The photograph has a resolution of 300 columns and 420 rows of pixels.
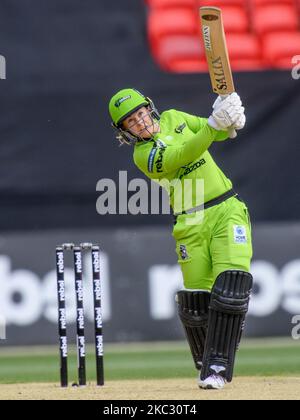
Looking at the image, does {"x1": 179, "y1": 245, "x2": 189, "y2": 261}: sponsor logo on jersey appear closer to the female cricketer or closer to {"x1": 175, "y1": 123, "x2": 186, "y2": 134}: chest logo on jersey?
the female cricketer

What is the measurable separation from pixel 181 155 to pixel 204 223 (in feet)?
1.52

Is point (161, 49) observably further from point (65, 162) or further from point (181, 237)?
point (181, 237)

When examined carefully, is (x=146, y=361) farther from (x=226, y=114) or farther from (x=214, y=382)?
(x=226, y=114)

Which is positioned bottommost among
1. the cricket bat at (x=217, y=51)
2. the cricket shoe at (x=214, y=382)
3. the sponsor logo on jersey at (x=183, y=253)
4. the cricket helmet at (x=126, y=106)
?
the cricket shoe at (x=214, y=382)

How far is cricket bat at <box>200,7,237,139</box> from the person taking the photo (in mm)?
5887

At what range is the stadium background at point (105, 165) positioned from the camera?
33.3 feet

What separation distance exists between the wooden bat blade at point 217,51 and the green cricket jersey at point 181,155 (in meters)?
0.24

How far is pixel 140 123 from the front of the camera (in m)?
6.25

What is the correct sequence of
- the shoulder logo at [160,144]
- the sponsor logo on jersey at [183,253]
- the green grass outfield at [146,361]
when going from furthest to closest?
the green grass outfield at [146,361] < the sponsor logo on jersey at [183,253] < the shoulder logo at [160,144]

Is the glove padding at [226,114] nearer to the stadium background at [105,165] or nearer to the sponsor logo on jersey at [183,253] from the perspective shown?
the sponsor logo on jersey at [183,253]

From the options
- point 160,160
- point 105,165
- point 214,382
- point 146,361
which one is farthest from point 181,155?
point 105,165

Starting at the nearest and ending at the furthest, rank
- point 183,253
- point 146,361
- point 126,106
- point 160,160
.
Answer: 1. point 160,160
2. point 126,106
3. point 183,253
4. point 146,361

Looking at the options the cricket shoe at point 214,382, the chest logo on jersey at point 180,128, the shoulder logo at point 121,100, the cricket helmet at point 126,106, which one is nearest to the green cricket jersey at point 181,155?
the chest logo on jersey at point 180,128
